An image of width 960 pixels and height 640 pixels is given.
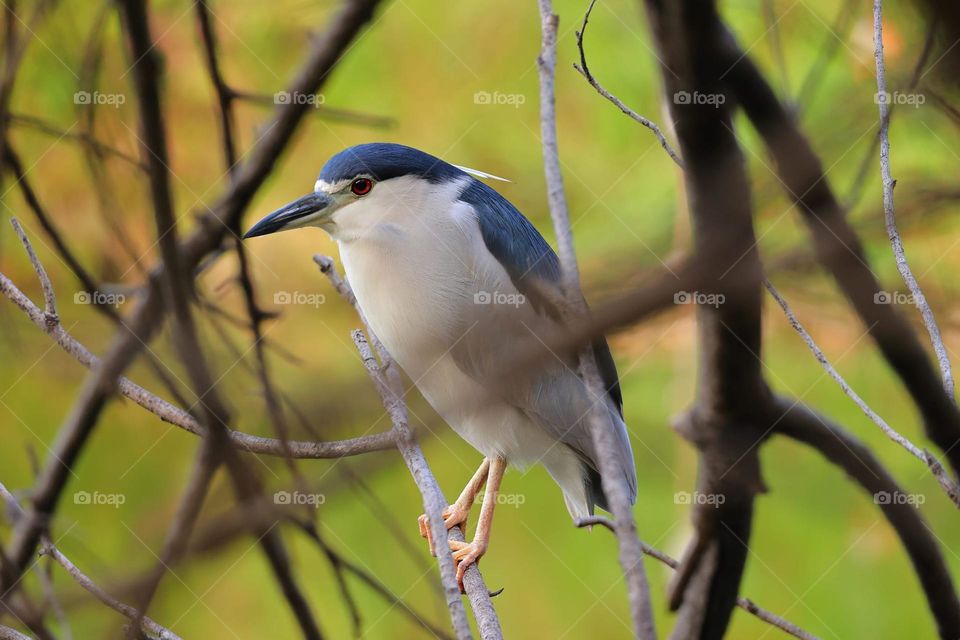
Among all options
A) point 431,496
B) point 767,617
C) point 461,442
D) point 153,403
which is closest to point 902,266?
point 767,617

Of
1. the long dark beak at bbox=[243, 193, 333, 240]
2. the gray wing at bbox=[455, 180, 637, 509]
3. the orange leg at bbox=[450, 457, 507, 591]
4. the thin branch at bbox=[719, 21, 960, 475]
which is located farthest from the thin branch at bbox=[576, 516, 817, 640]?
the long dark beak at bbox=[243, 193, 333, 240]

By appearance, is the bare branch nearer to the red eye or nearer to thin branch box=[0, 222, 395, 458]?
thin branch box=[0, 222, 395, 458]

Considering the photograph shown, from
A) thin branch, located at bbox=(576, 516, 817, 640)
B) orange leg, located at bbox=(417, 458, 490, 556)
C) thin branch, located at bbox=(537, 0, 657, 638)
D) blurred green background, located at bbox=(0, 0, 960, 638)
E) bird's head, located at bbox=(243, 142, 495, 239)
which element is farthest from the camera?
blurred green background, located at bbox=(0, 0, 960, 638)

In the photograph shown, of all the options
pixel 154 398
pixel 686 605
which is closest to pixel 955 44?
pixel 686 605

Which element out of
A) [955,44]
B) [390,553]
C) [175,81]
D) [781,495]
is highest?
[175,81]

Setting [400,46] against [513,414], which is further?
[400,46]

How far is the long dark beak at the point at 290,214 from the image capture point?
1.91 m

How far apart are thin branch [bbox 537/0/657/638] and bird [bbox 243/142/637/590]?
102 cm

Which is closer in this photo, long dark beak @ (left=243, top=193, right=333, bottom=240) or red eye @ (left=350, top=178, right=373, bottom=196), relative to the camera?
long dark beak @ (left=243, top=193, right=333, bottom=240)

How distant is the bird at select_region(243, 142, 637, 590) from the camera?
208cm

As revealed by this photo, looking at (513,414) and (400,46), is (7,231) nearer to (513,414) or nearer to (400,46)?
(400,46)

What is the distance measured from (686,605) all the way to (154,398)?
2.82 ft

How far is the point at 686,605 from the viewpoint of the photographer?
1.34 meters

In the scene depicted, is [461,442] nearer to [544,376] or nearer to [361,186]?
[544,376]
